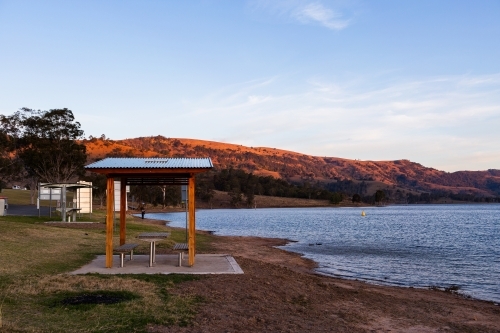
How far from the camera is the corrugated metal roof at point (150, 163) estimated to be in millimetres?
12344

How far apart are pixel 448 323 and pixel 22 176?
59.6 meters

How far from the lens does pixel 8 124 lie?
5366 cm

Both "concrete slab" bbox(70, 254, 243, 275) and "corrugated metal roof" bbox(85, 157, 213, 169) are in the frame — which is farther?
"corrugated metal roof" bbox(85, 157, 213, 169)

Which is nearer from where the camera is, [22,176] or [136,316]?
[136,316]

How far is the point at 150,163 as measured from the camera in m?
13.0

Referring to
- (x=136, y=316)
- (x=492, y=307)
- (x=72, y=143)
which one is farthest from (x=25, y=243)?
(x=72, y=143)

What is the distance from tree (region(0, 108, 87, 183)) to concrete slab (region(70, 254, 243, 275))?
41.4 metres

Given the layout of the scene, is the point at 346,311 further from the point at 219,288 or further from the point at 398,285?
the point at 398,285

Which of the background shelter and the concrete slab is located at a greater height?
the background shelter

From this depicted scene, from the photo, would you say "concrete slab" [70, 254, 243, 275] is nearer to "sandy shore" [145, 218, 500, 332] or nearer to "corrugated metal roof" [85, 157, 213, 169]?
"sandy shore" [145, 218, 500, 332]

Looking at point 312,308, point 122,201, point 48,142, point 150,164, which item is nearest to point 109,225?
point 150,164

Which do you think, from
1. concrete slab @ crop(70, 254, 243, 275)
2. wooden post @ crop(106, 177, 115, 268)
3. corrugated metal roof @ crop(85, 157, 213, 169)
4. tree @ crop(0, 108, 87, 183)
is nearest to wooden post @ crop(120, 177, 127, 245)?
concrete slab @ crop(70, 254, 243, 275)

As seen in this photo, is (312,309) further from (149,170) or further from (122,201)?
(122,201)

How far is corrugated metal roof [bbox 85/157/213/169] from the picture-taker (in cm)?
1234
